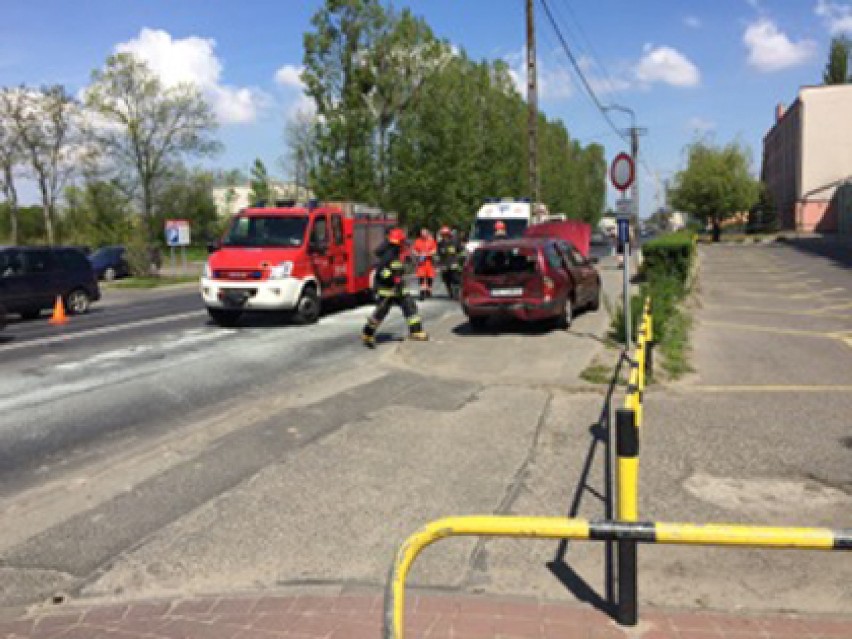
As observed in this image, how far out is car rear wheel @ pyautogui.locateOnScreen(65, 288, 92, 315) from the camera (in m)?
19.2

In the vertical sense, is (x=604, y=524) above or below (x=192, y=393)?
above

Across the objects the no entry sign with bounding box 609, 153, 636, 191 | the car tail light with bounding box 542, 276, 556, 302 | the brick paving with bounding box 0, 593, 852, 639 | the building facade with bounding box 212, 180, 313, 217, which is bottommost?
the brick paving with bounding box 0, 593, 852, 639

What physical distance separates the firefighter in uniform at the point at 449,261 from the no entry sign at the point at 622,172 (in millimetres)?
7997

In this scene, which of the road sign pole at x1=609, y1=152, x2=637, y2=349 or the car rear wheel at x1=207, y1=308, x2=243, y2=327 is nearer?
the road sign pole at x1=609, y1=152, x2=637, y2=349

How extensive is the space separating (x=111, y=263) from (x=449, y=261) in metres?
21.3

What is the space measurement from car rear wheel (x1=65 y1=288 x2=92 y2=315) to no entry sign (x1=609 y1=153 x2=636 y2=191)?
1455 cm

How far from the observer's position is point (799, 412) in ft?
23.6

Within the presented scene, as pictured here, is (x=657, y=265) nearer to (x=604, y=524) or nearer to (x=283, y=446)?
(x=283, y=446)

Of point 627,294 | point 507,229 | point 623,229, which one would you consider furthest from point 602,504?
point 507,229

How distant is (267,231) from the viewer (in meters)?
15.0

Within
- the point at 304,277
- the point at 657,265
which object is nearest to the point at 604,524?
the point at 304,277

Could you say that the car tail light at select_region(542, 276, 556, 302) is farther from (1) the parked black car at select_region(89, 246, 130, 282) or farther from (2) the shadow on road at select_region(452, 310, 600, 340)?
(1) the parked black car at select_region(89, 246, 130, 282)

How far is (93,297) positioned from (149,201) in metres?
24.9

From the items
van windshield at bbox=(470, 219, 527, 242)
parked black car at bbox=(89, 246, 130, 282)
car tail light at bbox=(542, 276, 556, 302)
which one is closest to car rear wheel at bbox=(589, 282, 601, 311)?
car tail light at bbox=(542, 276, 556, 302)
